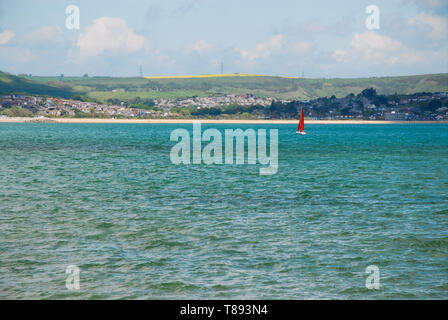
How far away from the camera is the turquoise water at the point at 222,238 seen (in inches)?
684

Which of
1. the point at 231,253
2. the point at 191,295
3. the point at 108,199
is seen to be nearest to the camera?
the point at 191,295

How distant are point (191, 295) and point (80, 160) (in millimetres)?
54018

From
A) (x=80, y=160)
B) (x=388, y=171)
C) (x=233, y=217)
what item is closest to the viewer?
(x=233, y=217)

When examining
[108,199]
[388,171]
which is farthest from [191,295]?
[388,171]

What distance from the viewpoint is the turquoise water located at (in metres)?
17.4

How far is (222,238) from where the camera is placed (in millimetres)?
23453

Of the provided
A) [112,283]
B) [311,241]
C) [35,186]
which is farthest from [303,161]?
[112,283]

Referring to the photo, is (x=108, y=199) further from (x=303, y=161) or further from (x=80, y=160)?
(x=303, y=161)

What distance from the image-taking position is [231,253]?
68.9 ft
